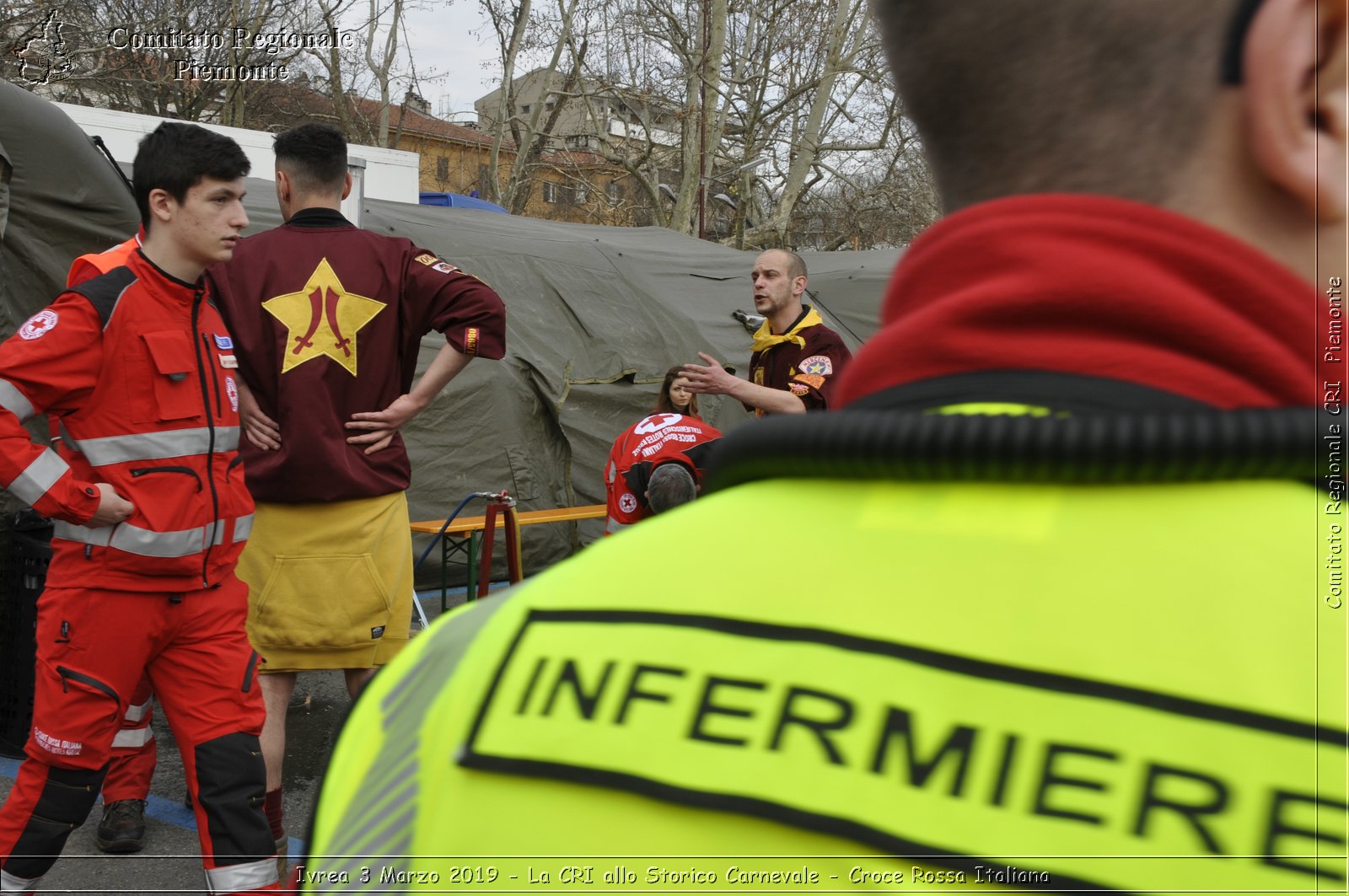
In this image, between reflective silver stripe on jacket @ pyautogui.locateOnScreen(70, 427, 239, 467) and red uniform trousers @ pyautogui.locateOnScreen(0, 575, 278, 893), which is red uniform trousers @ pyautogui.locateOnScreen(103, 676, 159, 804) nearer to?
red uniform trousers @ pyautogui.locateOnScreen(0, 575, 278, 893)

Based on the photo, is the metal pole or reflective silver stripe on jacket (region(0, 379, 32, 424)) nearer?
reflective silver stripe on jacket (region(0, 379, 32, 424))

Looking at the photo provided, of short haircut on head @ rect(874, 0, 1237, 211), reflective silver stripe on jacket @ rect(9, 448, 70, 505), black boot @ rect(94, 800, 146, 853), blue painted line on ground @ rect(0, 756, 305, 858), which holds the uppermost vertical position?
short haircut on head @ rect(874, 0, 1237, 211)

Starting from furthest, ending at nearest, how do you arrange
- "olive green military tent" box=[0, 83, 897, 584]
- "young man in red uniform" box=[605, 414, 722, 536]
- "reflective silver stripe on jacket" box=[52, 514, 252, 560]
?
"olive green military tent" box=[0, 83, 897, 584]
"young man in red uniform" box=[605, 414, 722, 536]
"reflective silver stripe on jacket" box=[52, 514, 252, 560]

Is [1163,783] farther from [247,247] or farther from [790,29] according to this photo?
[790,29]

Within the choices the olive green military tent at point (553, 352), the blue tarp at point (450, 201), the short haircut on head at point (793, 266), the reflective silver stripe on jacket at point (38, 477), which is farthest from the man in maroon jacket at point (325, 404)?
the blue tarp at point (450, 201)

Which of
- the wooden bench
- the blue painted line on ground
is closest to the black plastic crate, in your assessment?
the blue painted line on ground

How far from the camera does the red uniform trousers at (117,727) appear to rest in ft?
9.46

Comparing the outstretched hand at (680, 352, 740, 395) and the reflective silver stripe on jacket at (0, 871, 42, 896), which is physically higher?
the outstretched hand at (680, 352, 740, 395)

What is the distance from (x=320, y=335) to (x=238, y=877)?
1727 millimetres

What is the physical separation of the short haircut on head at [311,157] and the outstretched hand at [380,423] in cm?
83

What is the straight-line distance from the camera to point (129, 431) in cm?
306

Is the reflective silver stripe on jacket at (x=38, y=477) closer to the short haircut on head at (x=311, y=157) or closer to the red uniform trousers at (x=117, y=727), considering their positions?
the red uniform trousers at (x=117, y=727)

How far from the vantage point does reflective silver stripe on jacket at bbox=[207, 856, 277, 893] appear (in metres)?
2.88

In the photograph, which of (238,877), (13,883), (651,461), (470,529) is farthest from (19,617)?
(470,529)
